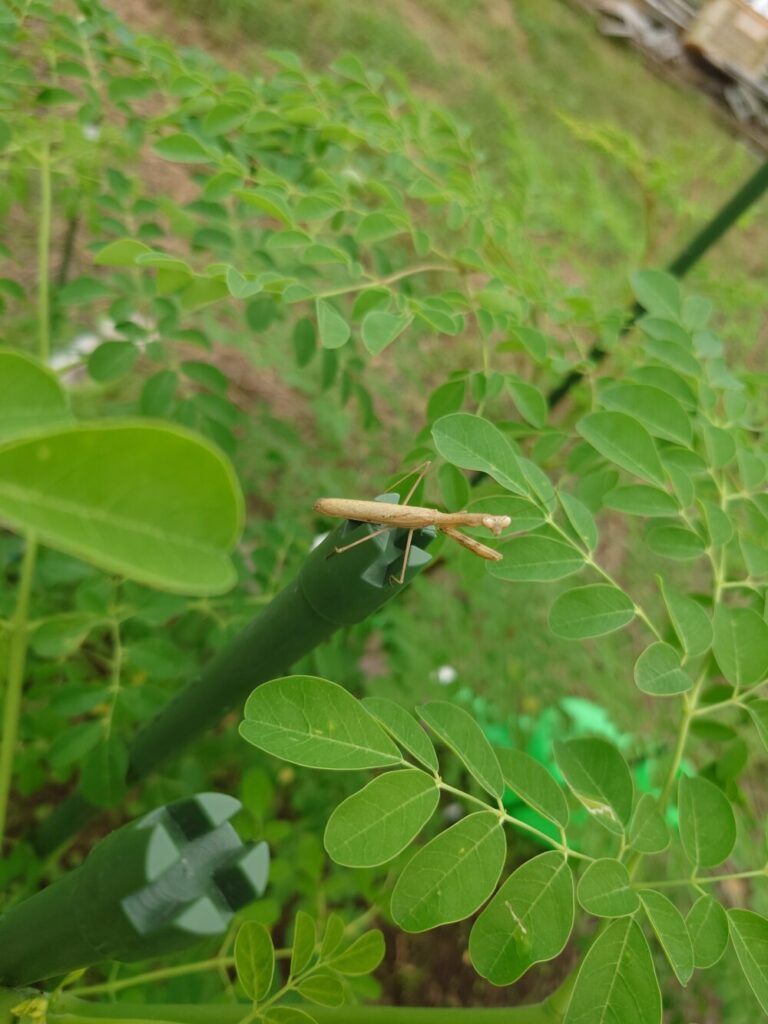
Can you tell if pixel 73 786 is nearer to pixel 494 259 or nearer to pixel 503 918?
pixel 503 918

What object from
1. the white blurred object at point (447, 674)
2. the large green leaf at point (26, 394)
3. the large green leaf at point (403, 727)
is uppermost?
the large green leaf at point (26, 394)

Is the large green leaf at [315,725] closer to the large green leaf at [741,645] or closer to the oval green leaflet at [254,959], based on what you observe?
the oval green leaflet at [254,959]

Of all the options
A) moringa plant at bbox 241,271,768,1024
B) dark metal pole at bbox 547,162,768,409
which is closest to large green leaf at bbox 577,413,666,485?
moringa plant at bbox 241,271,768,1024

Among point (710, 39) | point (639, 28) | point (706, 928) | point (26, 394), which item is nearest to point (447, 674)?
point (706, 928)

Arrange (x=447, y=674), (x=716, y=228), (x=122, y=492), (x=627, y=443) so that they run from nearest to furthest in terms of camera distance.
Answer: (x=122, y=492) < (x=627, y=443) < (x=447, y=674) < (x=716, y=228)

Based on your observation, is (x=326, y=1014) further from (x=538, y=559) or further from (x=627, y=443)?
(x=627, y=443)

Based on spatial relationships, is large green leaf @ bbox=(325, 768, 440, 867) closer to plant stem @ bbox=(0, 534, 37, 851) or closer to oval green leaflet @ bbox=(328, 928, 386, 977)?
oval green leaflet @ bbox=(328, 928, 386, 977)

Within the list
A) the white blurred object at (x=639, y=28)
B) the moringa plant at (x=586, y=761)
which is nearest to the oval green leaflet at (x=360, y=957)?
the moringa plant at (x=586, y=761)
